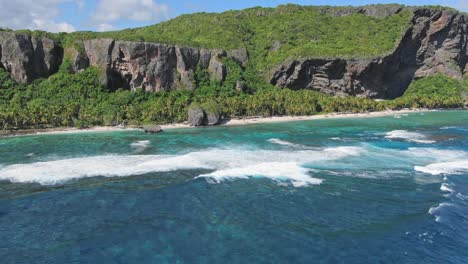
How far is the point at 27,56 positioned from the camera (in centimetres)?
14162

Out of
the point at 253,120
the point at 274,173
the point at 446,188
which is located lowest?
the point at 253,120

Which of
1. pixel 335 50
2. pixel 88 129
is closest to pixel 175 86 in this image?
pixel 88 129

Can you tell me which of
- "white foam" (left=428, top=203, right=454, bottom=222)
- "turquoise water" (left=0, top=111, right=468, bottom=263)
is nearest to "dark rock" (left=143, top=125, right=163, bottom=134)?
"turquoise water" (left=0, top=111, right=468, bottom=263)

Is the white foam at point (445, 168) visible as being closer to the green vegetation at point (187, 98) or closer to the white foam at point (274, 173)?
the white foam at point (274, 173)

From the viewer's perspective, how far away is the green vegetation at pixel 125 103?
116 metres

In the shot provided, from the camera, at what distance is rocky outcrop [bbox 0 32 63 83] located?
13962cm

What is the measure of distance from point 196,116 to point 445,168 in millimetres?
78212

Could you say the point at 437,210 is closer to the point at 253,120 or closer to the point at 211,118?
the point at 211,118

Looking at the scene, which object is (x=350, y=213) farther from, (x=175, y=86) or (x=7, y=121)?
(x=175, y=86)

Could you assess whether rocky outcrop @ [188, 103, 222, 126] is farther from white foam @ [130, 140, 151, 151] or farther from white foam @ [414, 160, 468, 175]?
white foam @ [414, 160, 468, 175]

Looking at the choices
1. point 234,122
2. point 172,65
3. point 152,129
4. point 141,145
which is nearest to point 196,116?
point 234,122

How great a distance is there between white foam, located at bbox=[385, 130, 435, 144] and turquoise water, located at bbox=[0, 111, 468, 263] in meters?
5.96

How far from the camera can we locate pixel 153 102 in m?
141

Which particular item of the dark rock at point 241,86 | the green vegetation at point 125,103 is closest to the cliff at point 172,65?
the green vegetation at point 125,103
